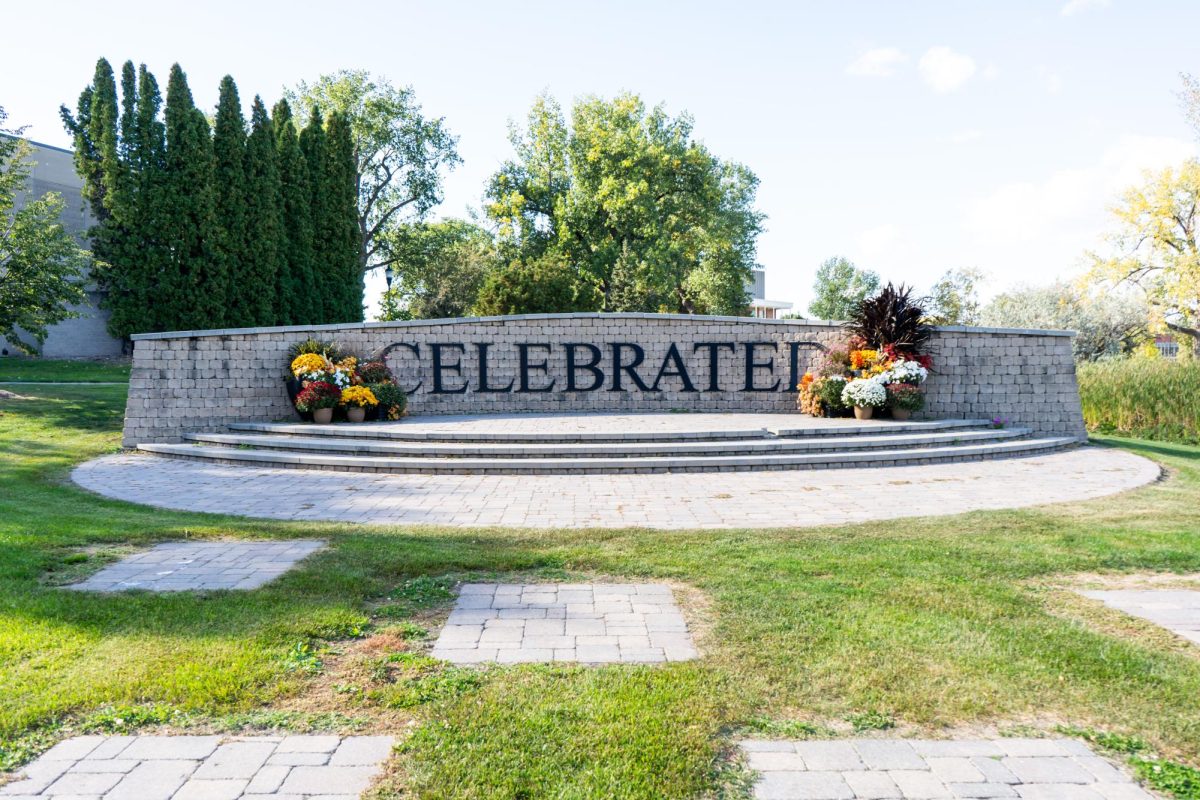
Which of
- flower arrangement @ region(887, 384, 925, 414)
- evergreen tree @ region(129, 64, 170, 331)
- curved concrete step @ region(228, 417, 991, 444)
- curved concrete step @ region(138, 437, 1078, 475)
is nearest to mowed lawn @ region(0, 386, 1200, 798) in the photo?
curved concrete step @ region(138, 437, 1078, 475)

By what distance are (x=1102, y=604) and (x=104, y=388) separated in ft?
69.7

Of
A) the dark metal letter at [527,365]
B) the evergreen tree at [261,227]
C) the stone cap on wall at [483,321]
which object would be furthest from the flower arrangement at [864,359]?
the evergreen tree at [261,227]

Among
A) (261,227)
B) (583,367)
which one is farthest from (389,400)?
(261,227)

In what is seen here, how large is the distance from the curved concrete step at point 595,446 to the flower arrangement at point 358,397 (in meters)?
1.59

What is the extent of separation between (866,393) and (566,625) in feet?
35.6

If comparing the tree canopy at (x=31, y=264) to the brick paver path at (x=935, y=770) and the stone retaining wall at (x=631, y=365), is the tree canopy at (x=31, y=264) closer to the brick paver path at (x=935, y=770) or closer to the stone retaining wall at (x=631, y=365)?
the stone retaining wall at (x=631, y=365)

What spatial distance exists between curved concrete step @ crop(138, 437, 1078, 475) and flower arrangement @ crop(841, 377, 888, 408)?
193 cm

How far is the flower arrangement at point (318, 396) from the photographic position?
1328 cm

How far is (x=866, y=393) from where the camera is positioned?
44.9 ft

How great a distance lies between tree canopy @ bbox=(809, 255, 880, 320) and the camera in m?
67.4

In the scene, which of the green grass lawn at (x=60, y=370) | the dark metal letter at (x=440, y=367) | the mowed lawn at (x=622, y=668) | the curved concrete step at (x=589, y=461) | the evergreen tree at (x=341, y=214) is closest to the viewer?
the mowed lawn at (x=622, y=668)

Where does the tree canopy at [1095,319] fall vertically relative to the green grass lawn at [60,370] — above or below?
above

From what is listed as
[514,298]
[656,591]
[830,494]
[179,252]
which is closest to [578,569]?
[656,591]

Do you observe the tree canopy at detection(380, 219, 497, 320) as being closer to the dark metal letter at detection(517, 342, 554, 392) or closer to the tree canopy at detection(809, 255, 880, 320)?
the dark metal letter at detection(517, 342, 554, 392)
